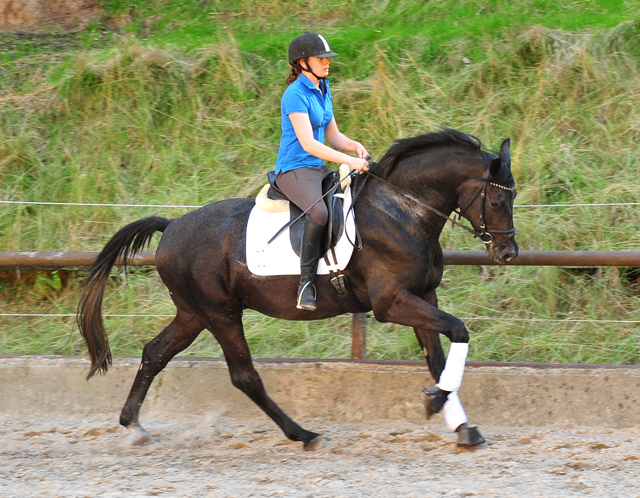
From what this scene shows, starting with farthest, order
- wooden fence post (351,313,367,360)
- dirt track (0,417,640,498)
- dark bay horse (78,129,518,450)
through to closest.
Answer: wooden fence post (351,313,367,360) → dark bay horse (78,129,518,450) → dirt track (0,417,640,498)

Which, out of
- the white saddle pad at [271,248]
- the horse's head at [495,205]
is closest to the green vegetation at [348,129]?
the white saddle pad at [271,248]

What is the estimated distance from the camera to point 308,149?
441cm

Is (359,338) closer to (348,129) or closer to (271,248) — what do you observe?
(271,248)

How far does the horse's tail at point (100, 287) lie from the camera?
5.15m

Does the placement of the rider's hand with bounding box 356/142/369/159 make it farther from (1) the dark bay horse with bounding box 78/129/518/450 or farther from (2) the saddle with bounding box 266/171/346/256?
(2) the saddle with bounding box 266/171/346/256

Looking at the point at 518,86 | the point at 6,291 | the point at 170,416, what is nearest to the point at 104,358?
the point at 170,416

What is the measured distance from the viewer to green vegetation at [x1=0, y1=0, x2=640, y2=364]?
20.0 ft

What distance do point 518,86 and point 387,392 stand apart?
163 inches

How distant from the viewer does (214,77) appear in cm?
846

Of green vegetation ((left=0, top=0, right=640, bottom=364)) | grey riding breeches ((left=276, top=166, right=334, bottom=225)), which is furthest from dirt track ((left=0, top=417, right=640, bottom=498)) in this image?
grey riding breeches ((left=276, top=166, right=334, bottom=225))

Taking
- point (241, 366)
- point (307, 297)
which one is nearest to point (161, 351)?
point (241, 366)

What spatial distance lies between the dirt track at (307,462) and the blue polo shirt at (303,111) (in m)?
1.80

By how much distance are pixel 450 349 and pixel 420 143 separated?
126 centimetres

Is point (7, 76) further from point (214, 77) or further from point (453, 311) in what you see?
point (453, 311)
